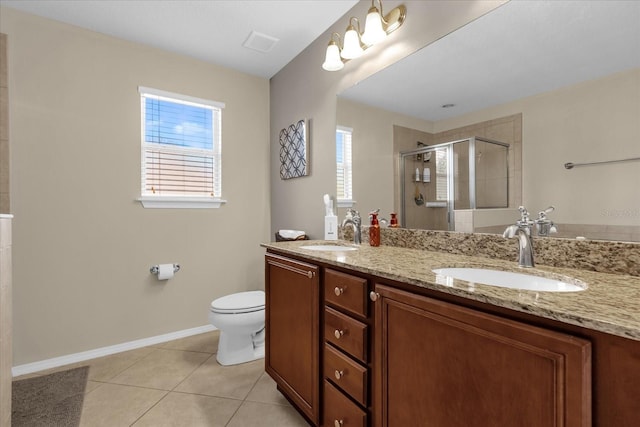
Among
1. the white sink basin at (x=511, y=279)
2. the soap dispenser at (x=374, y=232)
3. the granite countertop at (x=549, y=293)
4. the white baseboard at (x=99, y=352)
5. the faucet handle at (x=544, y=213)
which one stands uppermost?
the faucet handle at (x=544, y=213)

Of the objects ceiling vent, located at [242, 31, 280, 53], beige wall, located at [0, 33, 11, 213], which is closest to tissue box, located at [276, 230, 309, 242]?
ceiling vent, located at [242, 31, 280, 53]

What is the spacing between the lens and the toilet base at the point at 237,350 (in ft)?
6.93

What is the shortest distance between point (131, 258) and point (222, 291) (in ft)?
2.61

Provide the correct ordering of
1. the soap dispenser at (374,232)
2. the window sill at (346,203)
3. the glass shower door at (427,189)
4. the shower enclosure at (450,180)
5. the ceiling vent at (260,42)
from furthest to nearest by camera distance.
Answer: the ceiling vent at (260,42), the window sill at (346,203), the soap dispenser at (374,232), the glass shower door at (427,189), the shower enclosure at (450,180)

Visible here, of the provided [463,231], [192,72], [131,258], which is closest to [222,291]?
[131,258]

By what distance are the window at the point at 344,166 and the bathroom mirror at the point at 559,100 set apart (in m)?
0.68

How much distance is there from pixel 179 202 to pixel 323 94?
4.84 feet

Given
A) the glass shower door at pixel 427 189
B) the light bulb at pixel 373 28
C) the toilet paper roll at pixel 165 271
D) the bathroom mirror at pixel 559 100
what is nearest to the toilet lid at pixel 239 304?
the toilet paper roll at pixel 165 271

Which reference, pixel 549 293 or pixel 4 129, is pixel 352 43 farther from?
pixel 4 129

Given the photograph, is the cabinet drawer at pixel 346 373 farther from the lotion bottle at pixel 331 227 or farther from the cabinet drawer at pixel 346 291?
the lotion bottle at pixel 331 227

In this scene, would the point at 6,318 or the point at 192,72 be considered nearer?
the point at 6,318

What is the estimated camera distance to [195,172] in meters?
2.68

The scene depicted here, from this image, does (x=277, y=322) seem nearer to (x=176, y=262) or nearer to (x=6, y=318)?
(x=6, y=318)

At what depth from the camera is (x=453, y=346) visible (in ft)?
2.59
